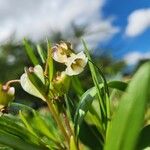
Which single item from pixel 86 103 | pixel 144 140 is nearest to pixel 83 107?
pixel 86 103

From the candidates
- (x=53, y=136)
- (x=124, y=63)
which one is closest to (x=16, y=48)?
(x=124, y=63)

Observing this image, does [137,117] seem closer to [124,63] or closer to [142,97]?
[142,97]

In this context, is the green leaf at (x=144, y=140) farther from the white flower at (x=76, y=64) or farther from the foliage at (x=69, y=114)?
the white flower at (x=76, y=64)

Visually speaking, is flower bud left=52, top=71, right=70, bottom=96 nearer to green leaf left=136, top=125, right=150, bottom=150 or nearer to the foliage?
the foliage

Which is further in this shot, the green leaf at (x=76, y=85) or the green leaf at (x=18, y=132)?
the green leaf at (x=76, y=85)

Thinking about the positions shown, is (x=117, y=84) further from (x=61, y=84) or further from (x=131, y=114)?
(x=131, y=114)

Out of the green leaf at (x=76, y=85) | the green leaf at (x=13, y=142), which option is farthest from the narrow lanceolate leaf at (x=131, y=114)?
the green leaf at (x=76, y=85)
